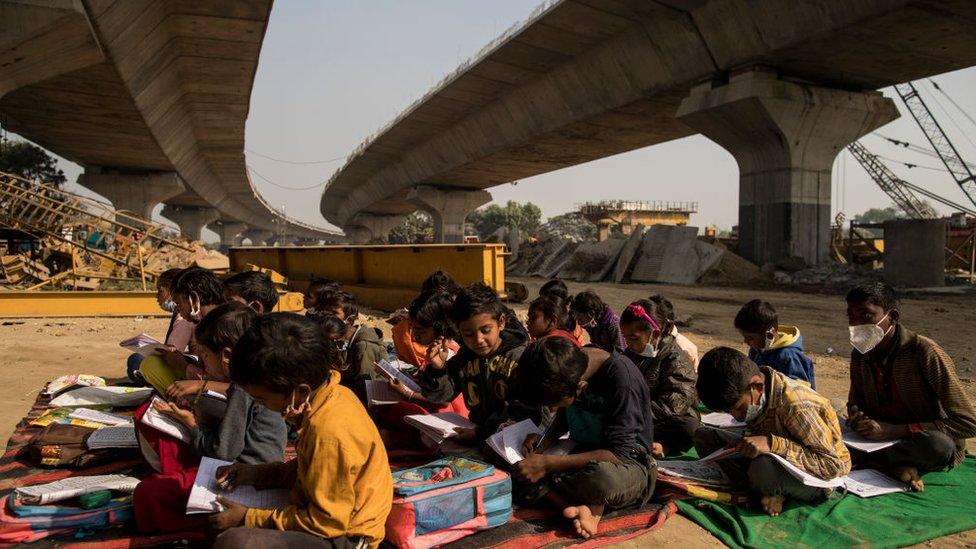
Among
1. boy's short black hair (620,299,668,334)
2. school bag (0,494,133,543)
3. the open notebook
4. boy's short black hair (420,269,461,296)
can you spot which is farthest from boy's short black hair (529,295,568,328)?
school bag (0,494,133,543)

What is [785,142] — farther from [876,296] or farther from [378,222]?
[378,222]

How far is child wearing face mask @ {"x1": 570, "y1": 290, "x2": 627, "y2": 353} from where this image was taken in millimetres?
5230

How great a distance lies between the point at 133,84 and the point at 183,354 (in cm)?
1404

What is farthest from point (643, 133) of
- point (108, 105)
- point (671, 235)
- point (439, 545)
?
point (439, 545)

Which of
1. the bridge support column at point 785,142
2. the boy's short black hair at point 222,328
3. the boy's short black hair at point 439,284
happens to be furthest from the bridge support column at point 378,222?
the boy's short black hair at point 222,328

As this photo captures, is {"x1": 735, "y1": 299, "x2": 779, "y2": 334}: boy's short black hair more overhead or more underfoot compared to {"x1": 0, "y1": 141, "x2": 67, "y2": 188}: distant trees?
more underfoot

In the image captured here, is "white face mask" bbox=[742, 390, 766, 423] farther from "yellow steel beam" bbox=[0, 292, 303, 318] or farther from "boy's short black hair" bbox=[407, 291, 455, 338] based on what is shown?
"yellow steel beam" bbox=[0, 292, 303, 318]

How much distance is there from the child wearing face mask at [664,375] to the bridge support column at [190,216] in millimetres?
58452

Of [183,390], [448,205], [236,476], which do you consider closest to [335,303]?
[183,390]

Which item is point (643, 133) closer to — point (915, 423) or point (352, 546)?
point (915, 423)

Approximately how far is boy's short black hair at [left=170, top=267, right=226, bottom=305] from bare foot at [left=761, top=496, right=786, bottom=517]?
3.62 metres

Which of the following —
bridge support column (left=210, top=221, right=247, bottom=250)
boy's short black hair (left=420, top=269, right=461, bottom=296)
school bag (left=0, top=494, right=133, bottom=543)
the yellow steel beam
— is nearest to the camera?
school bag (left=0, top=494, right=133, bottom=543)

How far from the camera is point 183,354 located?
146 inches

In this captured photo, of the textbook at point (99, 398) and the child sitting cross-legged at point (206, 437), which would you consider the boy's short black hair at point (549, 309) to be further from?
the textbook at point (99, 398)
